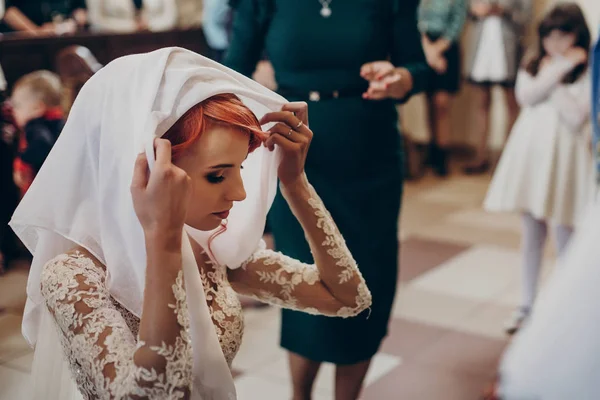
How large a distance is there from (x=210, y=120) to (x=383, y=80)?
3.21 feet

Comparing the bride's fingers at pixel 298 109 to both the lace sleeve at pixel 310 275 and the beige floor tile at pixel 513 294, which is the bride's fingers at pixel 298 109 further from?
the beige floor tile at pixel 513 294

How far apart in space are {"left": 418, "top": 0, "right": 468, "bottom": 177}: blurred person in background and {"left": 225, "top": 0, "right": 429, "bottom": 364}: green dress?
11.2 feet

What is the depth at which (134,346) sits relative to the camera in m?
1.35

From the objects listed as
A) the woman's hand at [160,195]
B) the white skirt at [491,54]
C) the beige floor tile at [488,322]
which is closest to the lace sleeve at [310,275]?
the woman's hand at [160,195]

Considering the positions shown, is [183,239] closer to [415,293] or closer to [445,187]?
[415,293]

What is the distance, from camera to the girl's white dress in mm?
3648

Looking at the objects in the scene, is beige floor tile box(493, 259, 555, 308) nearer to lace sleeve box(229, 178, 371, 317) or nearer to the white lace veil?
lace sleeve box(229, 178, 371, 317)

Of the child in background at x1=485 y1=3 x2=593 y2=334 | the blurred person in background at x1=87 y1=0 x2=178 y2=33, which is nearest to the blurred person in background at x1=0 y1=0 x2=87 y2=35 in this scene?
the blurred person in background at x1=87 y1=0 x2=178 y2=33

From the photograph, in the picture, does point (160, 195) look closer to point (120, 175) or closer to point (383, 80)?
point (120, 175)

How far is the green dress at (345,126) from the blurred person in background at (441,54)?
3.42m

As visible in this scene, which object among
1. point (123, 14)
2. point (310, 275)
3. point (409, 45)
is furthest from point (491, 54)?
point (310, 275)

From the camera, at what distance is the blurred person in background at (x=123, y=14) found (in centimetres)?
679

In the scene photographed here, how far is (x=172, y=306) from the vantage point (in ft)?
4.24

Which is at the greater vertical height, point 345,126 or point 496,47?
point 345,126
